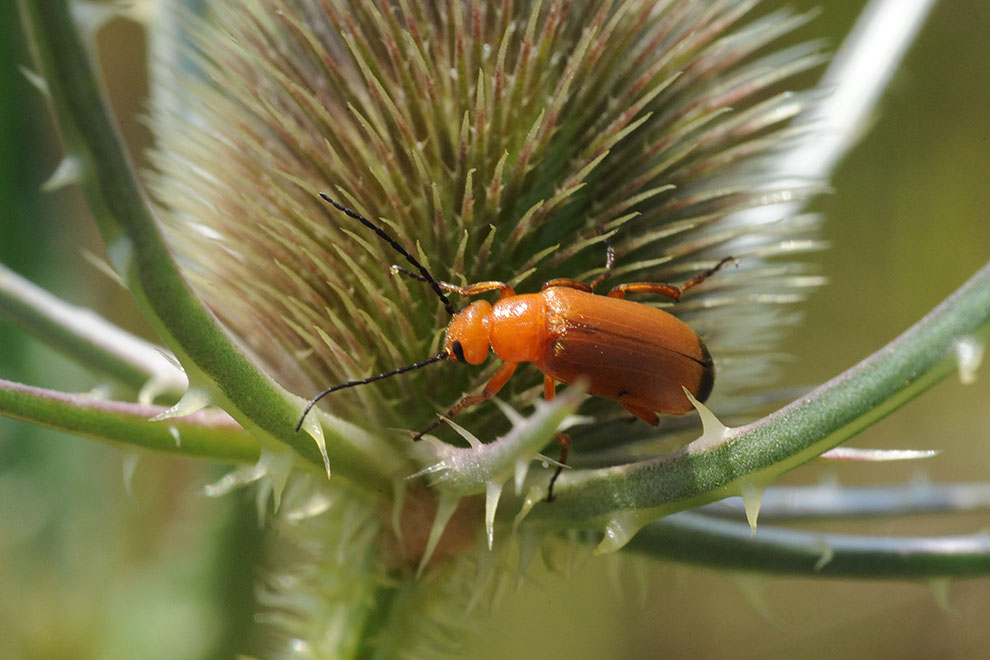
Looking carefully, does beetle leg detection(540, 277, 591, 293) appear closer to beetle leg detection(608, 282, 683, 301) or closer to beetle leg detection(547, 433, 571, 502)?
beetle leg detection(608, 282, 683, 301)

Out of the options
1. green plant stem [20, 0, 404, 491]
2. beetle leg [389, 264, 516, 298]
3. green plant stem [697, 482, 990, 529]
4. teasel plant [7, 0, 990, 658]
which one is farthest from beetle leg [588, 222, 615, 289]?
green plant stem [697, 482, 990, 529]

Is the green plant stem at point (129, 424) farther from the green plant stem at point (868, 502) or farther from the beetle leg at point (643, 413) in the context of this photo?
the green plant stem at point (868, 502)

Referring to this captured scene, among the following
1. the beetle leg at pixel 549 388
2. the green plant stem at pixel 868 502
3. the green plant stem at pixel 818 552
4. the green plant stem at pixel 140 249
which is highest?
the green plant stem at pixel 140 249

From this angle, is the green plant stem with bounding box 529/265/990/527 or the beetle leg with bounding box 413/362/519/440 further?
the beetle leg with bounding box 413/362/519/440

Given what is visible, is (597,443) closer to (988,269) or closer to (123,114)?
(988,269)

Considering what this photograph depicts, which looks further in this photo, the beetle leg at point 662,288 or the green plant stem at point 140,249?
the beetle leg at point 662,288

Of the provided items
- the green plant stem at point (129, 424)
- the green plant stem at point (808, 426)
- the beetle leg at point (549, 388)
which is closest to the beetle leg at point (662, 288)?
the beetle leg at point (549, 388)
